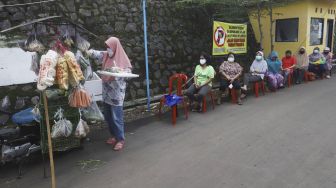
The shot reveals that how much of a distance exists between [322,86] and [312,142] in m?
5.69

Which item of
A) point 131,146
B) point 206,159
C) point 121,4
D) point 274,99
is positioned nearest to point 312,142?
point 206,159

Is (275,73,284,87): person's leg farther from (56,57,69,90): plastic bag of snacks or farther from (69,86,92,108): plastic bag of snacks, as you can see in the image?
(56,57,69,90): plastic bag of snacks

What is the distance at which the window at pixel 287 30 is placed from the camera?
40.1 feet

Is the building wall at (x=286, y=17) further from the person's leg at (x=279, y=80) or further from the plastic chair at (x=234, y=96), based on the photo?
the plastic chair at (x=234, y=96)

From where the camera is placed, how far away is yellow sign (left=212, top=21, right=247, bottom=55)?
8.83 metres

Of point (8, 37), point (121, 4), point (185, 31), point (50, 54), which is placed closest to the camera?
point (50, 54)

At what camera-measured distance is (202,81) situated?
733 centimetres

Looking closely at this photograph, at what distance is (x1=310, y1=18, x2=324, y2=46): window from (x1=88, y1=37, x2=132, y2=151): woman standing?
32.4ft

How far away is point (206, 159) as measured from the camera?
447 centimetres

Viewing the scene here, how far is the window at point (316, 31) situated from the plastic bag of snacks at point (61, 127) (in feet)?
35.6

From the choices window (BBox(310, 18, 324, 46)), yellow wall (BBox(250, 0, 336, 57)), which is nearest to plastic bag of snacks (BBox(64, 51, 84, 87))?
yellow wall (BBox(250, 0, 336, 57))

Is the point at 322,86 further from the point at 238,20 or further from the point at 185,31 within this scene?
the point at 185,31

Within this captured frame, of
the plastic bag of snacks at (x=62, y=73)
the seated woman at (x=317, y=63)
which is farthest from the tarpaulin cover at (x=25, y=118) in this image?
the seated woman at (x=317, y=63)

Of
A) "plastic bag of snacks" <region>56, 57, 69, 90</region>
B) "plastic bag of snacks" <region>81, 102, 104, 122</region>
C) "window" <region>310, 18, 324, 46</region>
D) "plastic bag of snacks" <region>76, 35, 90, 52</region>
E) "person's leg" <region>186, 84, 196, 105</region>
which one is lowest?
"person's leg" <region>186, 84, 196, 105</region>
